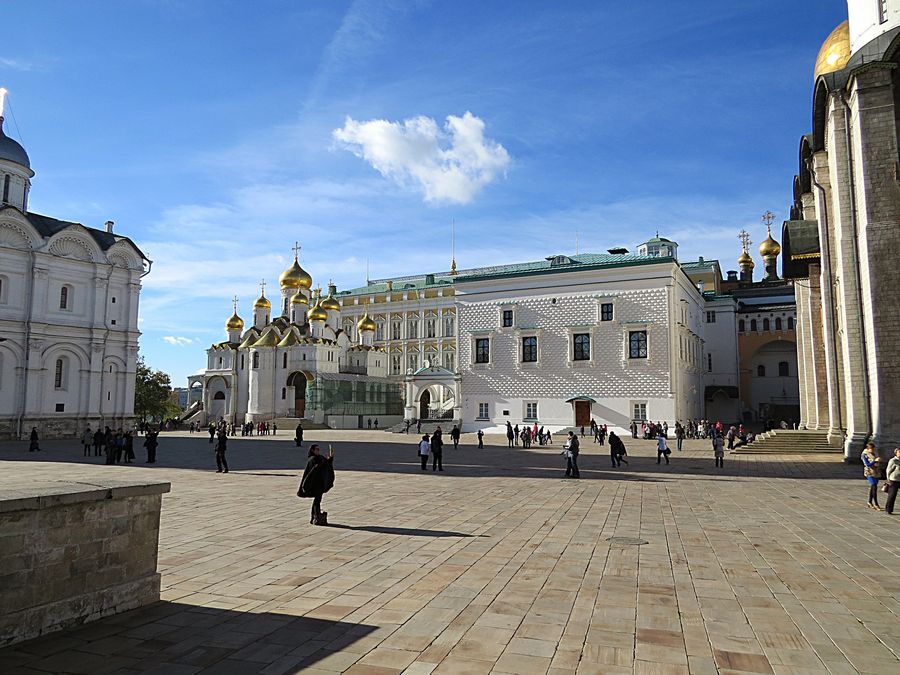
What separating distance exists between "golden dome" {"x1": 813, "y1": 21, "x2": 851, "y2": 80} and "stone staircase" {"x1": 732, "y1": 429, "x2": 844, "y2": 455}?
13661mm

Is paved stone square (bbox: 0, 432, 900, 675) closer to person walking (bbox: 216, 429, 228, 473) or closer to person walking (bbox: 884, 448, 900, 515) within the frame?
person walking (bbox: 884, 448, 900, 515)

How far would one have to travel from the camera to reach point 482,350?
141 feet

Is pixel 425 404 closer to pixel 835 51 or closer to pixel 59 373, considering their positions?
pixel 59 373

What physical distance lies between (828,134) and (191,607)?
83.7ft

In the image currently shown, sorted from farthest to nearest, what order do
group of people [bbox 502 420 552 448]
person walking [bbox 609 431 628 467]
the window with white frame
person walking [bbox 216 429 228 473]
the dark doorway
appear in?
1. the dark doorway
2. the window with white frame
3. group of people [bbox 502 420 552 448]
4. person walking [bbox 609 431 628 467]
5. person walking [bbox 216 429 228 473]

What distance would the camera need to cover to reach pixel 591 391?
129 feet

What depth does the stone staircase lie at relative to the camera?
2456 cm

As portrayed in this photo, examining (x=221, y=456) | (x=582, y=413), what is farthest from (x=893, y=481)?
(x=582, y=413)

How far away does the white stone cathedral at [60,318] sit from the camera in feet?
116

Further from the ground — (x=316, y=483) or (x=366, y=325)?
(x=366, y=325)

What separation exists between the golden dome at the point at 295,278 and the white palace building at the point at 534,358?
193cm

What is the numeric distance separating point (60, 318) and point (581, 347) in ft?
103

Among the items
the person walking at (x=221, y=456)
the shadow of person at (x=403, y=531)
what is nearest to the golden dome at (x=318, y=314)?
the person walking at (x=221, y=456)

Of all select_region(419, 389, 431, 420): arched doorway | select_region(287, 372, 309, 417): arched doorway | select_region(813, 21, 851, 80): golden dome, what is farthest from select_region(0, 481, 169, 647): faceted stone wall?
select_region(287, 372, 309, 417): arched doorway
